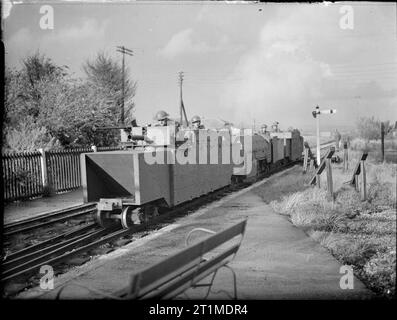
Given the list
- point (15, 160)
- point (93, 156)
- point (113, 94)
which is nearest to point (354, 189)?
point (93, 156)

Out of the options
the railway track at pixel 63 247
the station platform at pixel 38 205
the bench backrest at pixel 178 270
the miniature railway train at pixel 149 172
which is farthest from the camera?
the station platform at pixel 38 205

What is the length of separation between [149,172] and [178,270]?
4.48 metres

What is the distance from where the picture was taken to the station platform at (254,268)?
426 centimetres

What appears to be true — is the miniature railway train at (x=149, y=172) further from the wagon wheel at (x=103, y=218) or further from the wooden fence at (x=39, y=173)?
the wooden fence at (x=39, y=173)

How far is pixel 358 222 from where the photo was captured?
707 centimetres

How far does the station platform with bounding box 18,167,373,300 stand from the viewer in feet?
14.0

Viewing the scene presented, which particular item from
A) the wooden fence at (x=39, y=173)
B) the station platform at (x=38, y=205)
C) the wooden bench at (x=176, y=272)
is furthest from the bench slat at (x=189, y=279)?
the wooden fence at (x=39, y=173)

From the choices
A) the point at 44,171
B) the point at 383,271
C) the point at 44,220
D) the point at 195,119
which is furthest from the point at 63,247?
the point at 44,171

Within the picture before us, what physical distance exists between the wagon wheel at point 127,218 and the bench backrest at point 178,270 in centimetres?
403

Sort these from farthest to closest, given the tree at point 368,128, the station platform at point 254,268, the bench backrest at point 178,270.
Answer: the tree at point 368,128 → the station platform at point 254,268 → the bench backrest at point 178,270

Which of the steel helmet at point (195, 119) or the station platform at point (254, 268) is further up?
the steel helmet at point (195, 119)
